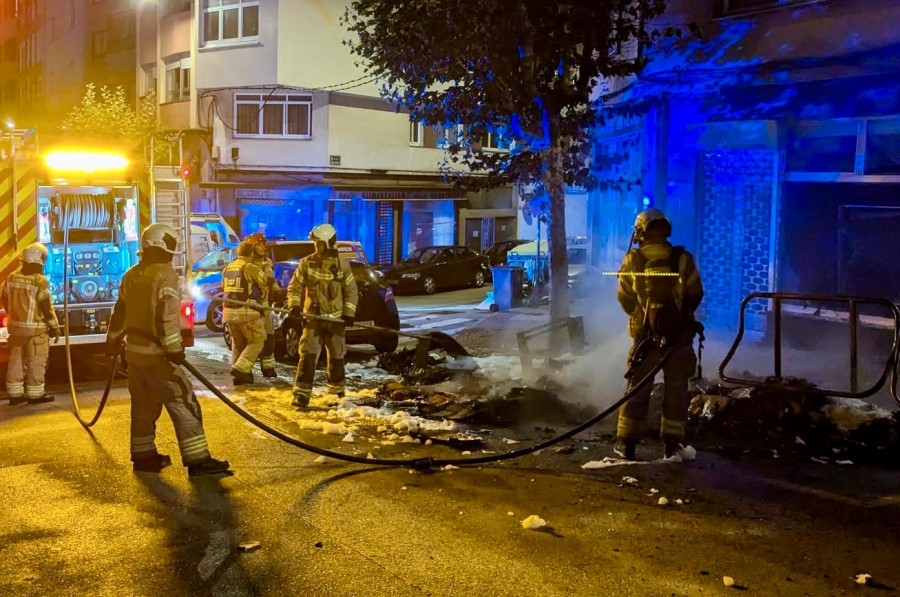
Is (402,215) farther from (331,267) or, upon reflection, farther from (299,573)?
(299,573)

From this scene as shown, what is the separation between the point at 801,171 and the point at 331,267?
21.4 ft

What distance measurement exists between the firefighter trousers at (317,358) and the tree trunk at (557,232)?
4427mm

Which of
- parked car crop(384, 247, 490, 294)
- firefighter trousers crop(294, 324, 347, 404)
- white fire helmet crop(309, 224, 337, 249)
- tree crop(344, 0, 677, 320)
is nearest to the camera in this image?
firefighter trousers crop(294, 324, 347, 404)

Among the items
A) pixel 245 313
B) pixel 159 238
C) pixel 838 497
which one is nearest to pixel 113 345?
pixel 159 238

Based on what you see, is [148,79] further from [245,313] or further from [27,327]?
[27,327]

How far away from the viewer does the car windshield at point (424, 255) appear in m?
25.1

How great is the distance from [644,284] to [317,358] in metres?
3.94

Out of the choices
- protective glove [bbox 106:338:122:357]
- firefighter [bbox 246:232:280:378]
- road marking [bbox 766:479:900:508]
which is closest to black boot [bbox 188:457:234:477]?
protective glove [bbox 106:338:122:357]

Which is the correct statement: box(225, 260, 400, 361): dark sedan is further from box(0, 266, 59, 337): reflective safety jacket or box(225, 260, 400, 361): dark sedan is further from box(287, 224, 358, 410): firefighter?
box(0, 266, 59, 337): reflective safety jacket

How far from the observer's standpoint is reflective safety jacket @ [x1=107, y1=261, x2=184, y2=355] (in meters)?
6.51

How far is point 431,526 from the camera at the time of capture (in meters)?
5.41

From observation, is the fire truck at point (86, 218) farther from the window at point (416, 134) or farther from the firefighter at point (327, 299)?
the window at point (416, 134)

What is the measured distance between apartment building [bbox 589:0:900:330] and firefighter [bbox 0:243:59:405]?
8514 mm

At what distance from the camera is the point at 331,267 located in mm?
9461
